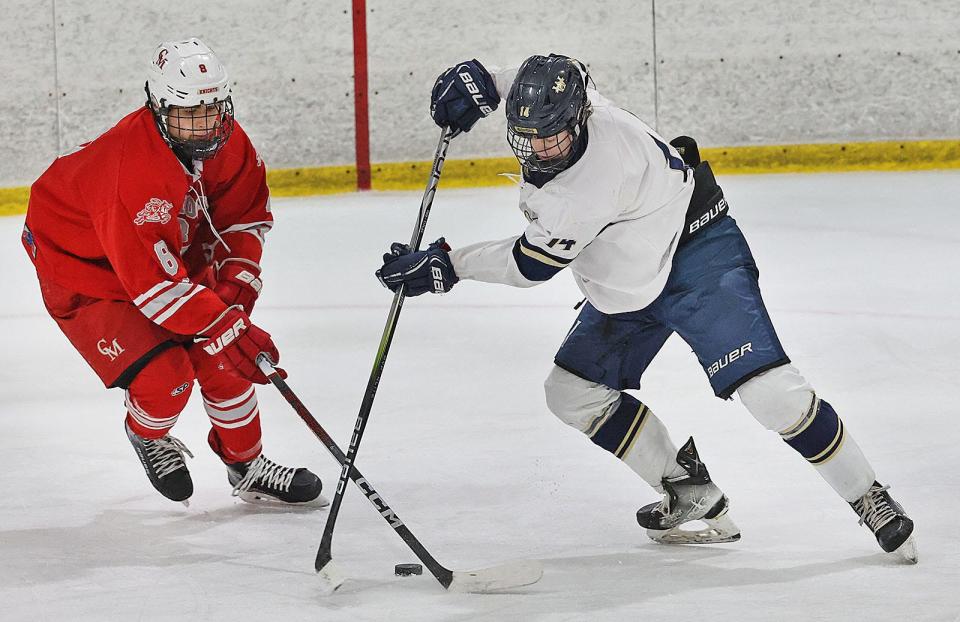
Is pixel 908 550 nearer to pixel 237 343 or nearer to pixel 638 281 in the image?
pixel 638 281

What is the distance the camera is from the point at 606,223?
2336 mm

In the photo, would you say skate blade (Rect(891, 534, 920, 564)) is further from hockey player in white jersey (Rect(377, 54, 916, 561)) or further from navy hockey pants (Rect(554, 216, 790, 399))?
navy hockey pants (Rect(554, 216, 790, 399))

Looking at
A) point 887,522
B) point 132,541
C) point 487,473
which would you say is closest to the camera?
point 887,522

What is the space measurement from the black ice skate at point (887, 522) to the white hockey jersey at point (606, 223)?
539mm

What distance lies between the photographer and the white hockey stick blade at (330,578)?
230 centimetres

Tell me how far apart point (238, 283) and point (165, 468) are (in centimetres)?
41

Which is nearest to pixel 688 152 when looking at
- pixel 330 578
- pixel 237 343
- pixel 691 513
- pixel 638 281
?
pixel 638 281

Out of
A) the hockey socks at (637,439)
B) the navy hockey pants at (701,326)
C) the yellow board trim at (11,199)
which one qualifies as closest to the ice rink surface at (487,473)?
the hockey socks at (637,439)

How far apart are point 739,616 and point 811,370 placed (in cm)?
172

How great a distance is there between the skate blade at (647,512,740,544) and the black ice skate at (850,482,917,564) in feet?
0.85

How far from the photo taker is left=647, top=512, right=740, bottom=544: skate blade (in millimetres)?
2564

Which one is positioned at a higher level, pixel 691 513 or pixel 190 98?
pixel 190 98

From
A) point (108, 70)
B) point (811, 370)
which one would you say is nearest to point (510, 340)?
point (811, 370)

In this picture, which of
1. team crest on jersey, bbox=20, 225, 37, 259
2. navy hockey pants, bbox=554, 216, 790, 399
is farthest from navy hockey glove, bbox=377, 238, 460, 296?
team crest on jersey, bbox=20, 225, 37, 259
